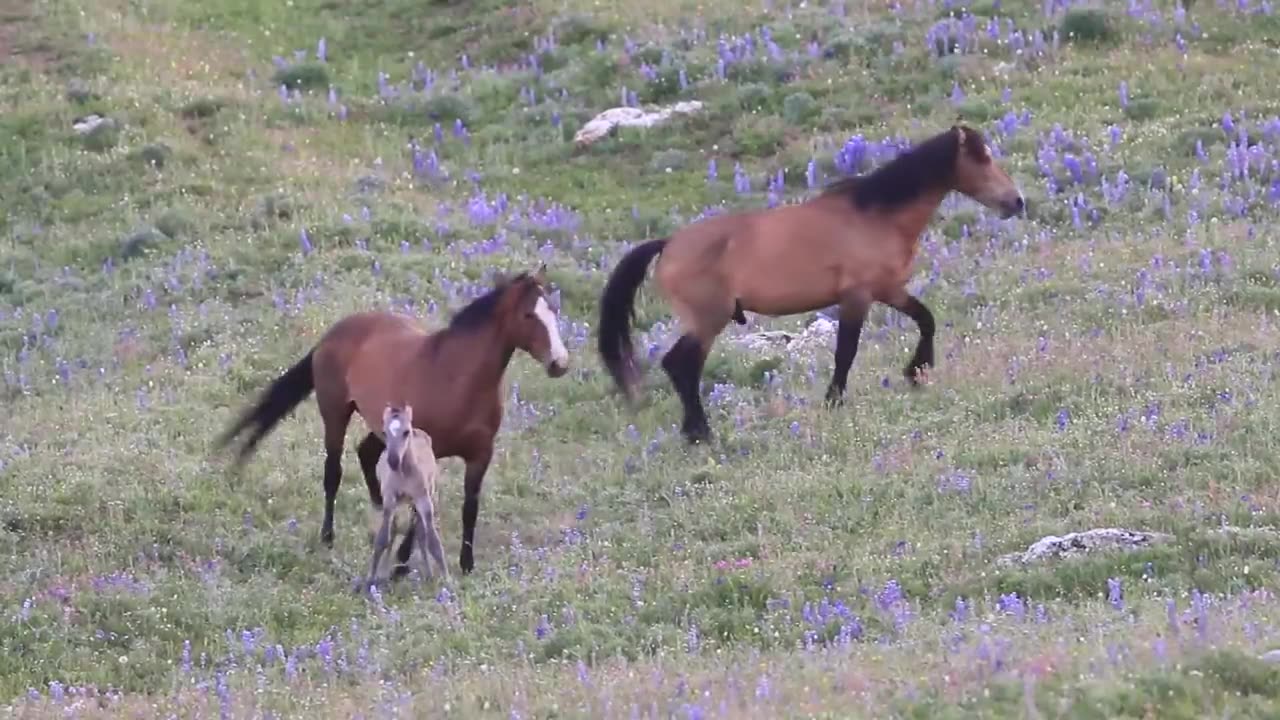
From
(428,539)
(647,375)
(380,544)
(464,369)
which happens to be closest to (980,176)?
(647,375)

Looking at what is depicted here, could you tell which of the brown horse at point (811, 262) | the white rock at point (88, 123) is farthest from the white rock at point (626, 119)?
the brown horse at point (811, 262)

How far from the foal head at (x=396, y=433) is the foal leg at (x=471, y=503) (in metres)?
0.65

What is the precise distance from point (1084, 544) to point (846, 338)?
405 centimetres

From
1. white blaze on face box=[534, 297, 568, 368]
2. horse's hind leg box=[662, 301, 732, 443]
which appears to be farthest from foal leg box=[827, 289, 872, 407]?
white blaze on face box=[534, 297, 568, 368]

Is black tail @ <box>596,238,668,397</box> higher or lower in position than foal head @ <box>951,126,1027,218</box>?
lower

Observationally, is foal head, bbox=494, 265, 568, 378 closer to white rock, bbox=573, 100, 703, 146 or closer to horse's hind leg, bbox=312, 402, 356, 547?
horse's hind leg, bbox=312, 402, 356, 547

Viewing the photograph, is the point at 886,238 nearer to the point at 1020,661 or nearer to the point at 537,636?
the point at 537,636

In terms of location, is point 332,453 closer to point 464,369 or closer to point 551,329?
point 464,369

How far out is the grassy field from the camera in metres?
8.35

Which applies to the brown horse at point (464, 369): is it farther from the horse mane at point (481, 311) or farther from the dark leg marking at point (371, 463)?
the dark leg marking at point (371, 463)

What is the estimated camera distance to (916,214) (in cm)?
1321

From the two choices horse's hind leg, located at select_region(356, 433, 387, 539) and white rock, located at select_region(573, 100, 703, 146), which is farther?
white rock, located at select_region(573, 100, 703, 146)

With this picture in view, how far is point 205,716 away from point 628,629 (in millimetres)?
2177

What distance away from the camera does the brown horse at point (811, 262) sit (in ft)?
43.0
